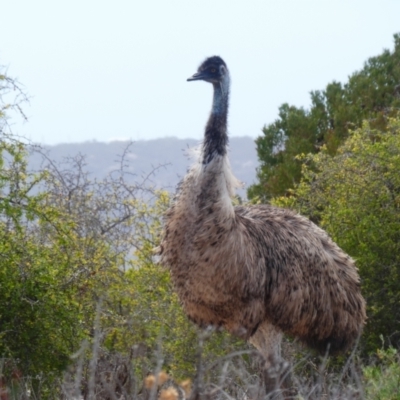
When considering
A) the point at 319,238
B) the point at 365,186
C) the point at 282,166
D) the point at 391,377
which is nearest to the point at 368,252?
the point at 365,186

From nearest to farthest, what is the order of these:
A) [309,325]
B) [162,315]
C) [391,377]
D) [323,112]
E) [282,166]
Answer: [391,377] < [309,325] < [162,315] < [282,166] < [323,112]

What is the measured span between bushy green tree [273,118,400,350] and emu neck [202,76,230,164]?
2970 mm

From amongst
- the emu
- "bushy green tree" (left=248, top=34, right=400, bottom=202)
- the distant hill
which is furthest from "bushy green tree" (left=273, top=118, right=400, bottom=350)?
the distant hill

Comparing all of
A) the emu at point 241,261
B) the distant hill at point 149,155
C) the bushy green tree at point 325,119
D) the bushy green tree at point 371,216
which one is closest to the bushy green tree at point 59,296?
the emu at point 241,261

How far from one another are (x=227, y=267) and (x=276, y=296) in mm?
540

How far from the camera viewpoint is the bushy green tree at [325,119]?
1694cm

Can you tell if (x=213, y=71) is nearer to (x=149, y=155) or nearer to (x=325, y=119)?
(x=325, y=119)

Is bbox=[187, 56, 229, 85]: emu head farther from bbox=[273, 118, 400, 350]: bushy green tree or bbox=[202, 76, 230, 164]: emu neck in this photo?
bbox=[273, 118, 400, 350]: bushy green tree

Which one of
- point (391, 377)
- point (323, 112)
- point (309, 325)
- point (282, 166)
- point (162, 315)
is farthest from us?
point (323, 112)

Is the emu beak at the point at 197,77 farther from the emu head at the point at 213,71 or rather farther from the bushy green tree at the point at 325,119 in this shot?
the bushy green tree at the point at 325,119

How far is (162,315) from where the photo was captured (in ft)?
32.7

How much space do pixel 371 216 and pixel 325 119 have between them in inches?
340

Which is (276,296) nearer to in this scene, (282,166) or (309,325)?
(309,325)

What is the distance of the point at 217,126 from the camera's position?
795 centimetres
